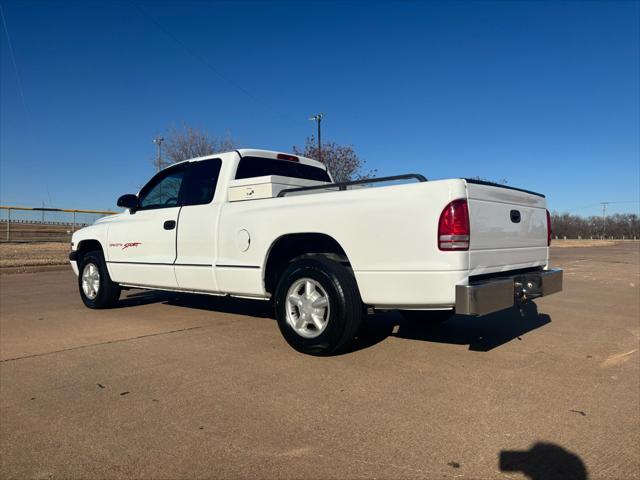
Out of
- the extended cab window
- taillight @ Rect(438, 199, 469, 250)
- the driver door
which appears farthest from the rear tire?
taillight @ Rect(438, 199, 469, 250)

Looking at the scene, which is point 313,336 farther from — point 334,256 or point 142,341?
point 142,341

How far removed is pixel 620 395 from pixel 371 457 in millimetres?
2199

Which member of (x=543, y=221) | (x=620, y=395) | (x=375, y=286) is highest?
(x=543, y=221)

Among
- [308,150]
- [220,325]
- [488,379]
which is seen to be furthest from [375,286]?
[308,150]

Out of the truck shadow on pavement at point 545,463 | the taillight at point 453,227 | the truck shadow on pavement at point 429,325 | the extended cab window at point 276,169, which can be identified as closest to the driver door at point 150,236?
the extended cab window at point 276,169

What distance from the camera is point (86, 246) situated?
7.58 metres

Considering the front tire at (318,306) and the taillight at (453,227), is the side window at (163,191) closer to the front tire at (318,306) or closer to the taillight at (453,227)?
the front tire at (318,306)

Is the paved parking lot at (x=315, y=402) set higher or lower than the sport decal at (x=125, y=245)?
lower

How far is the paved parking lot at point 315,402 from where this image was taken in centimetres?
259

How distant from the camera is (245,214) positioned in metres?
5.09

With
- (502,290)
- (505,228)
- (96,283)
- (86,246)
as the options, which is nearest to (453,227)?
Result: (502,290)

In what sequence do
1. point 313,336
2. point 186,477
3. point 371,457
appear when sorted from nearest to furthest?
point 186,477, point 371,457, point 313,336

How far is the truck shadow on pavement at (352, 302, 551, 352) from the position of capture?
5227mm

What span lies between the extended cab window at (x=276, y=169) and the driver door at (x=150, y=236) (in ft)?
3.01
